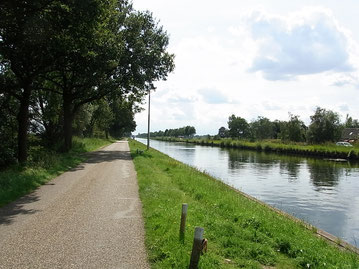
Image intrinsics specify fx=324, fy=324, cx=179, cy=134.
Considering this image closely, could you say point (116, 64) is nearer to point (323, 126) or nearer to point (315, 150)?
point (315, 150)

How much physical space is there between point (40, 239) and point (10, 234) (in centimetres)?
82

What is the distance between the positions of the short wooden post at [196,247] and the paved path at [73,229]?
0.98 meters

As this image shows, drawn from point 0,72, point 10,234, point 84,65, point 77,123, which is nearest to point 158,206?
point 10,234

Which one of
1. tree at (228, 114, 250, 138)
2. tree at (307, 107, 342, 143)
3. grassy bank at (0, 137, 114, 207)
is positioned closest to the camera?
grassy bank at (0, 137, 114, 207)

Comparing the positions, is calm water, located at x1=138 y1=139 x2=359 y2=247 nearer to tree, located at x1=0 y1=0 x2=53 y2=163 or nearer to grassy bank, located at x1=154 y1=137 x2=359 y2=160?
tree, located at x1=0 y1=0 x2=53 y2=163

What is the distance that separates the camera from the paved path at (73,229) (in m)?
5.92

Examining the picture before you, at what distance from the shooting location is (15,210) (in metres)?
9.34

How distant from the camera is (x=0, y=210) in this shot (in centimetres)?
931

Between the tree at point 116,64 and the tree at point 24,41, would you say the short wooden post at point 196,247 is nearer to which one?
the tree at point 24,41

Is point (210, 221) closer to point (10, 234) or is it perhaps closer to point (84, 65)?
point (10, 234)

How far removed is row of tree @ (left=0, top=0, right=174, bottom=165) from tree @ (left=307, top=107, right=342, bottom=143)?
4730cm

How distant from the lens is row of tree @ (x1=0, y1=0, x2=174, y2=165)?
13516mm

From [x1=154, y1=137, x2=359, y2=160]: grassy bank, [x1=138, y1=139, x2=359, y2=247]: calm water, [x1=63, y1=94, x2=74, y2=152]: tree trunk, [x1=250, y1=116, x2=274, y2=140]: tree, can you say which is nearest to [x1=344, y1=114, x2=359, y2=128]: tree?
[x1=250, y1=116, x2=274, y2=140]: tree

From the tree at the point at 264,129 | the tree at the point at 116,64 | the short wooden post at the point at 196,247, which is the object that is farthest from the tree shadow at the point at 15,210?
the tree at the point at 264,129
